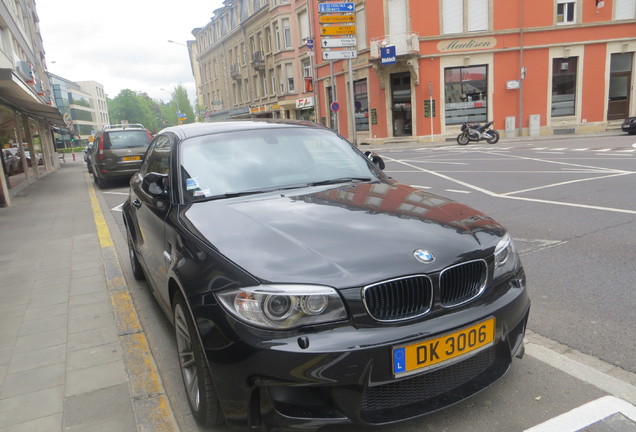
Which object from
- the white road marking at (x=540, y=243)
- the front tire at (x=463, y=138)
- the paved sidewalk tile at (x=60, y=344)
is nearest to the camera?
the paved sidewalk tile at (x=60, y=344)

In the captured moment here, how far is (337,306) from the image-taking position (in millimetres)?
1975

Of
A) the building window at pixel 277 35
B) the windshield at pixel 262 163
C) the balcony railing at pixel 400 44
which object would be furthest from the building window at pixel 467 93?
the windshield at pixel 262 163

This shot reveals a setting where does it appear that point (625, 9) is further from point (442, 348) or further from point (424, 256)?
point (442, 348)

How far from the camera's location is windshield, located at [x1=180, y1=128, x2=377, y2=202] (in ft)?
10.4

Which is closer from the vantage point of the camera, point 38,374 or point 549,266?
point 38,374

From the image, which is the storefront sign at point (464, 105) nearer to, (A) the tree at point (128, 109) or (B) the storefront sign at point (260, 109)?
(B) the storefront sign at point (260, 109)

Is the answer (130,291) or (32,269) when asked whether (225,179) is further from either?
(32,269)

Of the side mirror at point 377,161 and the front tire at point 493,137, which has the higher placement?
the side mirror at point 377,161

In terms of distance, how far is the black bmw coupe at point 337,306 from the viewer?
1932 millimetres

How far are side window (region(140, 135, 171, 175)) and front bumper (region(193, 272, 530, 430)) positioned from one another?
1825 mm

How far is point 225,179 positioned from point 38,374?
6.04 feet

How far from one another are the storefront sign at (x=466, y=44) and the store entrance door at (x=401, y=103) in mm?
2404

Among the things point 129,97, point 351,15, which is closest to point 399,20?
point 351,15

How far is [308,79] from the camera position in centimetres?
3534
